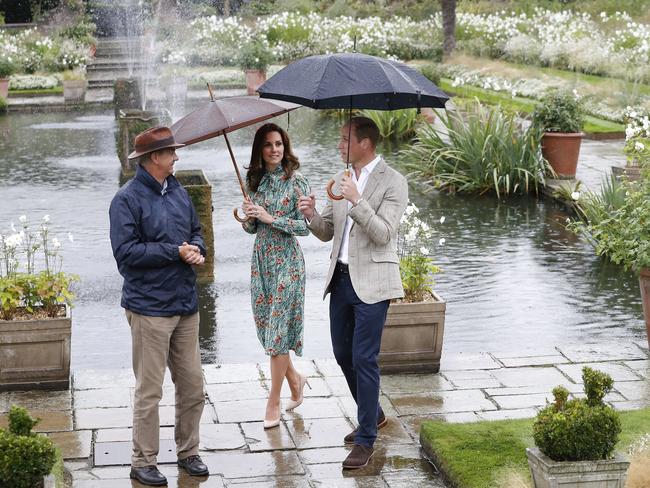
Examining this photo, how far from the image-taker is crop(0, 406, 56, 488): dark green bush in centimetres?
449

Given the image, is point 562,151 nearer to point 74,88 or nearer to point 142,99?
point 142,99

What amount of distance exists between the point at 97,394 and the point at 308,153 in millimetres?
12177

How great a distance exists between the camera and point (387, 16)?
151 feet

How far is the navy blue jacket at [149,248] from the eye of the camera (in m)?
5.45

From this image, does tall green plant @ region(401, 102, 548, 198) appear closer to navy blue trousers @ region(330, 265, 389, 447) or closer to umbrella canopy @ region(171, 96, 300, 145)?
umbrella canopy @ region(171, 96, 300, 145)

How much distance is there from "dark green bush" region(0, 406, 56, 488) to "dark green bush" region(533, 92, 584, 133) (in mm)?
11141

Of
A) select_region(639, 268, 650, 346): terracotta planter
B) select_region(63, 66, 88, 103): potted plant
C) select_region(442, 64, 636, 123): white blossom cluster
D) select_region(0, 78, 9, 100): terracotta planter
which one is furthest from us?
select_region(63, 66, 88, 103): potted plant

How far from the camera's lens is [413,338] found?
7402 mm

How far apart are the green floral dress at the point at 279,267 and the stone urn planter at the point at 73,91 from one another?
22.3 meters

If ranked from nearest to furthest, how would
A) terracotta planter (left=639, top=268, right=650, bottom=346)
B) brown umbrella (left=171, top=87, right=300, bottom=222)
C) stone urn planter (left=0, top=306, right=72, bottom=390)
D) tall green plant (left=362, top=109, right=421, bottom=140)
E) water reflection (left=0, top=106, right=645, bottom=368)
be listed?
brown umbrella (left=171, top=87, right=300, bottom=222)
stone urn planter (left=0, top=306, right=72, bottom=390)
terracotta planter (left=639, top=268, right=650, bottom=346)
water reflection (left=0, top=106, right=645, bottom=368)
tall green plant (left=362, top=109, right=421, bottom=140)

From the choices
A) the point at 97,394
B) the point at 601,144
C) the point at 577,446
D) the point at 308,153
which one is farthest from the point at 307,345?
the point at 601,144

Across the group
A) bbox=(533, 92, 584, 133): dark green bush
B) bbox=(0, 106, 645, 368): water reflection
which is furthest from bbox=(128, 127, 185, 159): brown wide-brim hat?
Result: bbox=(533, 92, 584, 133): dark green bush

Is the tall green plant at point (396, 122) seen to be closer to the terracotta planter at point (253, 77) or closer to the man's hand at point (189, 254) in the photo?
the terracotta planter at point (253, 77)

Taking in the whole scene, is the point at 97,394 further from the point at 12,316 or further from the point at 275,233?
the point at 275,233
